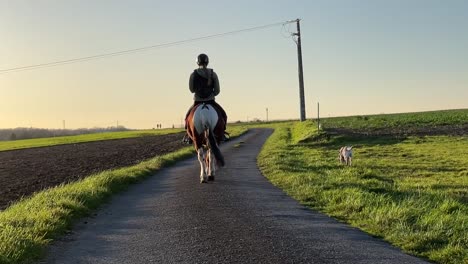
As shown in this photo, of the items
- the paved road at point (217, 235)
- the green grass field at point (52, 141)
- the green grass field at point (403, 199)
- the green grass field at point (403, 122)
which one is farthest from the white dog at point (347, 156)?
the green grass field at point (52, 141)

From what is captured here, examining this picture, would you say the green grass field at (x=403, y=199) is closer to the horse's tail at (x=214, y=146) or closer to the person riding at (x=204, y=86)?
the horse's tail at (x=214, y=146)

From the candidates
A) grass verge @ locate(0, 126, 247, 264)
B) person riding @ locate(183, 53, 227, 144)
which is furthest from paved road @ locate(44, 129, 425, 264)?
person riding @ locate(183, 53, 227, 144)

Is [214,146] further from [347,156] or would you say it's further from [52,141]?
[52,141]

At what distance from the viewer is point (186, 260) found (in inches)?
208

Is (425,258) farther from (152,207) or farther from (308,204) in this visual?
(152,207)

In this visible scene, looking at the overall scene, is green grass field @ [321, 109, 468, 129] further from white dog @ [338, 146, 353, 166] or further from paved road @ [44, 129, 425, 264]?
paved road @ [44, 129, 425, 264]

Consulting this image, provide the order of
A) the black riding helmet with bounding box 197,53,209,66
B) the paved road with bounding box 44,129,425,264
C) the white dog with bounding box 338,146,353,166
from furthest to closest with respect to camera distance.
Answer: the white dog with bounding box 338,146,353,166, the black riding helmet with bounding box 197,53,209,66, the paved road with bounding box 44,129,425,264

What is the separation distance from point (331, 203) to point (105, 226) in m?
4.22

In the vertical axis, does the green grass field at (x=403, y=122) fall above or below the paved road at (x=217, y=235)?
above

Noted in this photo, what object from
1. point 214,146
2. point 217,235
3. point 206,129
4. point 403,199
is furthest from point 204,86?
point 217,235

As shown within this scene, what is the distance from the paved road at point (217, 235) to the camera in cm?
544

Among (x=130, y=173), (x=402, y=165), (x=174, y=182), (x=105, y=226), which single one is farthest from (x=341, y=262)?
(x=402, y=165)

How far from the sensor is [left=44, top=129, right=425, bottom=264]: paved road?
17.8 ft

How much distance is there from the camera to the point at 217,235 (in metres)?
6.34
